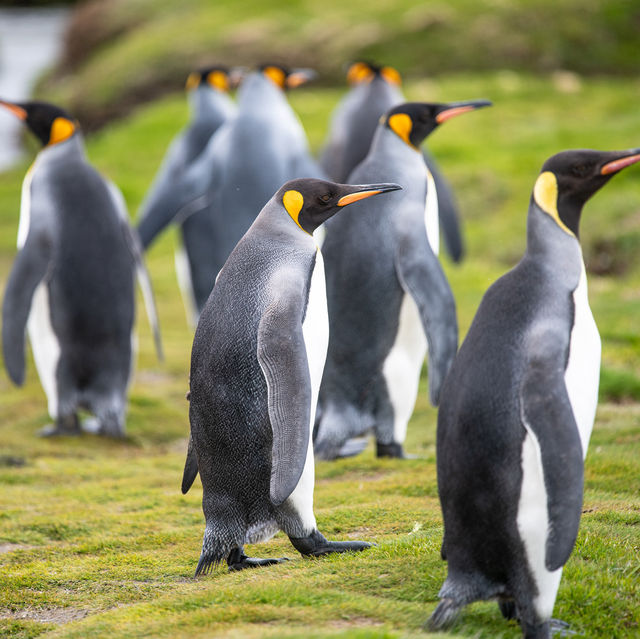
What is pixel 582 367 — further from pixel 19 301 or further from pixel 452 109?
pixel 19 301

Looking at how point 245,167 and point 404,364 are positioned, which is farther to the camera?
point 245,167

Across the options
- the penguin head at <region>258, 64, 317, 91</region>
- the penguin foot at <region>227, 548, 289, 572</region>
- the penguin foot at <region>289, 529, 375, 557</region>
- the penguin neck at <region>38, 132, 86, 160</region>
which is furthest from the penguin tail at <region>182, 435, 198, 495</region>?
the penguin head at <region>258, 64, 317, 91</region>

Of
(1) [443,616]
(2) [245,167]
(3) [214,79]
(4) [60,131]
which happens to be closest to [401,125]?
(2) [245,167]

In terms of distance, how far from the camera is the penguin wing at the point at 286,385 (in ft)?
10.7

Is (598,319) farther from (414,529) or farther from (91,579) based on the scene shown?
(91,579)

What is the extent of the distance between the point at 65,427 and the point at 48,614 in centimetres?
299

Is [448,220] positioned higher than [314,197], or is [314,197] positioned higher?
[314,197]

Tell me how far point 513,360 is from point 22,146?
19.6 meters

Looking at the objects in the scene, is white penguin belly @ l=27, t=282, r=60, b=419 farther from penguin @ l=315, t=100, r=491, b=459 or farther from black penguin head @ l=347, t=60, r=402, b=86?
black penguin head @ l=347, t=60, r=402, b=86

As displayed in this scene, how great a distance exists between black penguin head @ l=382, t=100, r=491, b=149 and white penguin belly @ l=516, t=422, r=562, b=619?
2.76 m

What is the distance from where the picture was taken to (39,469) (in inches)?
216

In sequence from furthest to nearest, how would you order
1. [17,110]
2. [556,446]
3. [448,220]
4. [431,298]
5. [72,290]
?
[448,220], [17,110], [72,290], [431,298], [556,446]

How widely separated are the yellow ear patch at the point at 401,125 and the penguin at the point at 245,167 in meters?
1.69

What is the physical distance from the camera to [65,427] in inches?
248
